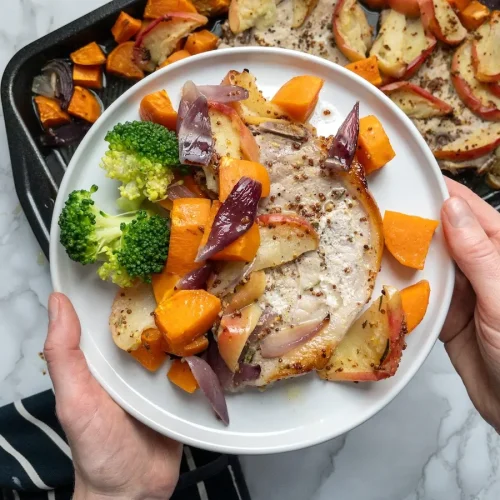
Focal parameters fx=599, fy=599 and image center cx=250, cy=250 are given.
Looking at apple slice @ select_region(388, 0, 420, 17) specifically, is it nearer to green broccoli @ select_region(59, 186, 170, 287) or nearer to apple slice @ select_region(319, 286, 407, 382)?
apple slice @ select_region(319, 286, 407, 382)

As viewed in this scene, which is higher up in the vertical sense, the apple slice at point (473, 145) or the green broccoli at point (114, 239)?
the green broccoli at point (114, 239)

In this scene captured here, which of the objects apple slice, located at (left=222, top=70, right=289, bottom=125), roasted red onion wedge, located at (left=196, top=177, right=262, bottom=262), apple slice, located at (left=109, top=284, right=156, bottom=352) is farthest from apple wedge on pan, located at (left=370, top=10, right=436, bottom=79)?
apple slice, located at (left=109, top=284, right=156, bottom=352)

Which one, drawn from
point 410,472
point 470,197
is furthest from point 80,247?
point 410,472

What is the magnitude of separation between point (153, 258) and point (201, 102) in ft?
1.95

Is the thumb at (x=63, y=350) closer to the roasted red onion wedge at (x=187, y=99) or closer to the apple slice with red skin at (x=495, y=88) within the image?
the roasted red onion wedge at (x=187, y=99)

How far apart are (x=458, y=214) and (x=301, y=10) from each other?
1.23 m

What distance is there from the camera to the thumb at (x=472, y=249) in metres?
2.24

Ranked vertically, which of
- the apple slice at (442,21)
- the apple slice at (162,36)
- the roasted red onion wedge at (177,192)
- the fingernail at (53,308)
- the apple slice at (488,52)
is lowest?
the apple slice at (488,52)

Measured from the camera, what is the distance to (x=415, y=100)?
2742 millimetres

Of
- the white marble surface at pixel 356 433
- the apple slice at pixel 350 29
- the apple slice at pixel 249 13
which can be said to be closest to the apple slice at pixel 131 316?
the white marble surface at pixel 356 433

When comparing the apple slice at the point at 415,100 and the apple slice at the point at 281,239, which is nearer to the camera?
the apple slice at the point at 281,239

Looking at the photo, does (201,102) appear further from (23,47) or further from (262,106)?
(23,47)

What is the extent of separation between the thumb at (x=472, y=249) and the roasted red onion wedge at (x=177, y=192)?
99cm

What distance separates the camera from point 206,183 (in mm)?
2223
